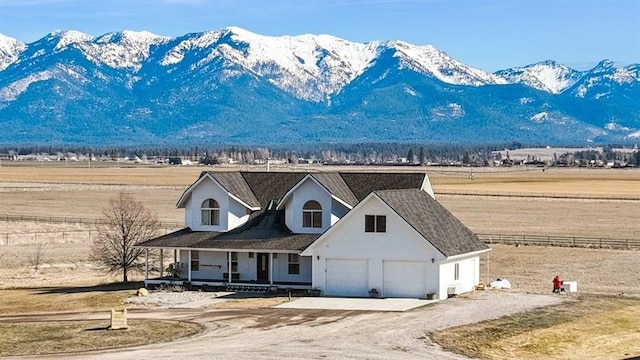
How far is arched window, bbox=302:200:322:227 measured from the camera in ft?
184

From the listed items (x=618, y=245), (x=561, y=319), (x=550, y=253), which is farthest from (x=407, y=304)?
(x=618, y=245)

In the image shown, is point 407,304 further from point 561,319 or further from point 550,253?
point 550,253

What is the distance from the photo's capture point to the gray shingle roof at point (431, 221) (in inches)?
2041

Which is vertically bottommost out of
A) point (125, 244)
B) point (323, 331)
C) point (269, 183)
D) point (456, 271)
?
point (323, 331)

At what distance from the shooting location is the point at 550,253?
74500mm

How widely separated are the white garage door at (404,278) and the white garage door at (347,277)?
3.01 feet

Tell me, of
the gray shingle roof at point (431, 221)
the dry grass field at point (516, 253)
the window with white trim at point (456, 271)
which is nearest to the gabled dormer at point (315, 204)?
the gray shingle roof at point (431, 221)

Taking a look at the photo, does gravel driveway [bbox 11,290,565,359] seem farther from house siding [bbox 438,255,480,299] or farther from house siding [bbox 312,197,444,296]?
house siding [bbox 312,197,444,296]

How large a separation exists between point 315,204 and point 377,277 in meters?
5.68

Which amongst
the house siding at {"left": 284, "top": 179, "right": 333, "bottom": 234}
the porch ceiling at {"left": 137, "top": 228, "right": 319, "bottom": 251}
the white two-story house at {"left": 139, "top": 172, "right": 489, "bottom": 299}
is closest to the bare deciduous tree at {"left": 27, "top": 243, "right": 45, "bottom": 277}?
the porch ceiling at {"left": 137, "top": 228, "right": 319, "bottom": 251}

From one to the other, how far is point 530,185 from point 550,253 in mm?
97412

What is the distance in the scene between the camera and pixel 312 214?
184ft

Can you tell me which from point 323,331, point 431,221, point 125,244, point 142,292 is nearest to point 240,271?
point 142,292

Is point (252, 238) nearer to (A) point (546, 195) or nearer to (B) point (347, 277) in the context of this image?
(B) point (347, 277)
